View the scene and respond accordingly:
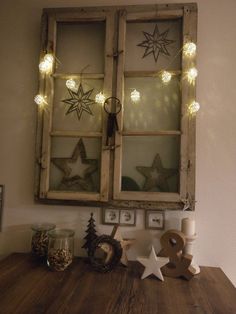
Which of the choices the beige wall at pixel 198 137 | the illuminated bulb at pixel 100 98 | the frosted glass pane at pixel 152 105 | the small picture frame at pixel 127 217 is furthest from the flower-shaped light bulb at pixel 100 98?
the small picture frame at pixel 127 217

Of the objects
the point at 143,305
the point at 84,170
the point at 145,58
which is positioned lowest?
the point at 143,305

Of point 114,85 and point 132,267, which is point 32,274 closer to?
point 132,267

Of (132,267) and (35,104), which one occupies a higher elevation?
(35,104)

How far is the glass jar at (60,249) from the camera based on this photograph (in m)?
1.23

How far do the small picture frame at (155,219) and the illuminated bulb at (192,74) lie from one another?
705mm

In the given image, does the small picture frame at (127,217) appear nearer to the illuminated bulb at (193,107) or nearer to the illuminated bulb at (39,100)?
the illuminated bulb at (193,107)

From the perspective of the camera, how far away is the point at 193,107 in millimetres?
1331

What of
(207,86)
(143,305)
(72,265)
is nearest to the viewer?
(143,305)

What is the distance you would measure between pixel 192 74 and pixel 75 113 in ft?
2.14

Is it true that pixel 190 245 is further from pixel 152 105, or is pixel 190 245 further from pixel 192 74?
pixel 192 74

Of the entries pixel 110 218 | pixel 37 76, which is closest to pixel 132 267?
pixel 110 218

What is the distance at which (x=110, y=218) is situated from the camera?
142 cm

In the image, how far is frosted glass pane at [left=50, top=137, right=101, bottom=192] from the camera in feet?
4.71

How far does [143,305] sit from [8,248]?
0.89 meters
